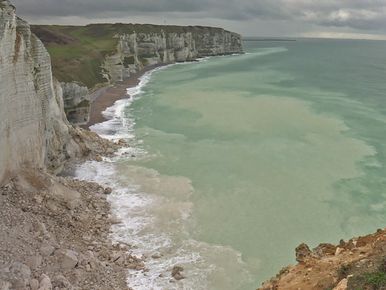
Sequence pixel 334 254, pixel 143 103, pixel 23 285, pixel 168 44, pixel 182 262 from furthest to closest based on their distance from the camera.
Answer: pixel 168 44, pixel 143 103, pixel 182 262, pixel 23 285, pixel 334 254

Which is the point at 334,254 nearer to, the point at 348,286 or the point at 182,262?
the point at 348,286

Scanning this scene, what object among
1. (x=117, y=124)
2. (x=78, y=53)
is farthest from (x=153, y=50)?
(x=117, y=124)

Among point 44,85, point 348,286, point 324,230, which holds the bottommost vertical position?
point 324,230

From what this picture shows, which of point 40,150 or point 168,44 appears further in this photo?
point 168,44

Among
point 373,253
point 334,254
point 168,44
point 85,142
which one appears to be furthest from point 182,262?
point 168,44

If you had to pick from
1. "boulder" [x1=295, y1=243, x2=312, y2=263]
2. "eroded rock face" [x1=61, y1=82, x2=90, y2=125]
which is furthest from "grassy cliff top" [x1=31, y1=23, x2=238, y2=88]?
"boulder" [x1=295, y1=243, x2=312, y2=263]

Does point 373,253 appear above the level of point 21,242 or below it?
above
